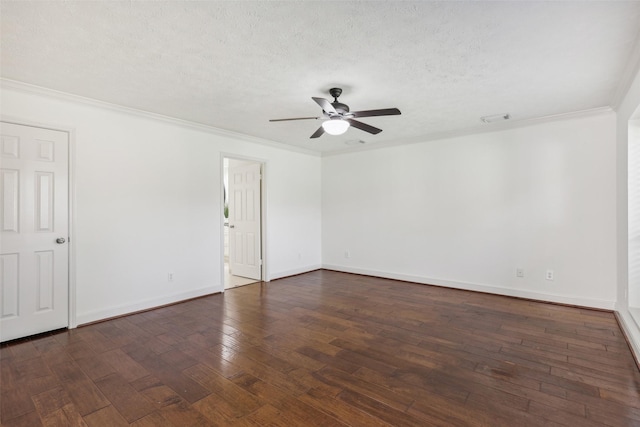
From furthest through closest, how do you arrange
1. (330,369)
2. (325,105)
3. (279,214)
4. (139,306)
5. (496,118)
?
1. (279,214)
2. (496,118)
3. (139,306)
4. (325,105)
5. (330,369)

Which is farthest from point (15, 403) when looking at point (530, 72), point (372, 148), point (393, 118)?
point (372, 148)

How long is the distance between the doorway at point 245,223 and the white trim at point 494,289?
1872mm

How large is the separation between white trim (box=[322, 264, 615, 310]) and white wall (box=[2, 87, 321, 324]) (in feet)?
9.41

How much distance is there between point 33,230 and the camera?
311cm

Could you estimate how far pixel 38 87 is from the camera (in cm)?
304

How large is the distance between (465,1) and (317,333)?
2985 millimetres

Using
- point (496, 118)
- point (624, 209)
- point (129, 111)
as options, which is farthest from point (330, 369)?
point (496, 118)

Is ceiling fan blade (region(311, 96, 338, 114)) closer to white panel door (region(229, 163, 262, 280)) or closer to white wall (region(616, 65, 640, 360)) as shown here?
white wall (region(616, 65, 640, 360))

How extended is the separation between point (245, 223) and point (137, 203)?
7.14ft

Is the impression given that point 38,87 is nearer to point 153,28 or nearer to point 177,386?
point 153,28

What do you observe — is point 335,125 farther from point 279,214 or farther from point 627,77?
point 279,214

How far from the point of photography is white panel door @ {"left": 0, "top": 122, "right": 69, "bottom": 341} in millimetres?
2955

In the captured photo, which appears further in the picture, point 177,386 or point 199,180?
point 199,180

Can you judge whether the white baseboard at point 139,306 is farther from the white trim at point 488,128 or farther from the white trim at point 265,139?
the white trim at point 488,128
